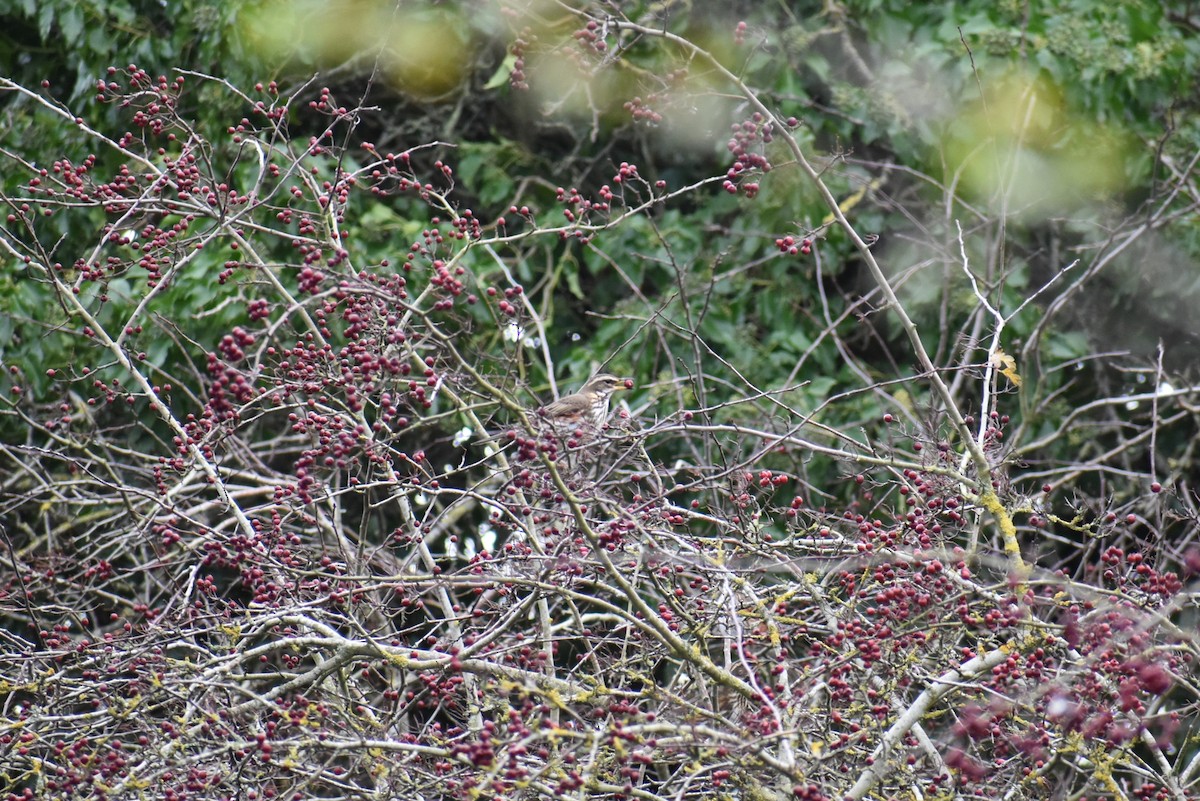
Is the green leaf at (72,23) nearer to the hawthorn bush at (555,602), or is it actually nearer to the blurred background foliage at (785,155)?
the blurred background foliage at (785,155)

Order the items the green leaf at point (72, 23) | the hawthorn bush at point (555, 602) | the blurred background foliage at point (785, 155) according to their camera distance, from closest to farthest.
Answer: the hawthorn bush at point (555, 602)
the blurred background foliage at point (785, 155)
the green leaf at point (72, 23)

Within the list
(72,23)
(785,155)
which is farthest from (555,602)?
(72,23)

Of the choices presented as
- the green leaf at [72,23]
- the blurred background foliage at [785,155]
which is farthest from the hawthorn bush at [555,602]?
the green leaf at [72,23]

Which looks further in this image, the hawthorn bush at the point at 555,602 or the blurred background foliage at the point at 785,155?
the blurred background foliage at the point at 785,155

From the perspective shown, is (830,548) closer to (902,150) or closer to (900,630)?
(900,630)

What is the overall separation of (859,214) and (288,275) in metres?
3.39

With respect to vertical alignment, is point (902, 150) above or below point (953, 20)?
below

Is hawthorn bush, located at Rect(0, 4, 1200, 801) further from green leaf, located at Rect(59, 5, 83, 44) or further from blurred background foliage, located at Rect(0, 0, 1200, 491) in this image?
green leaf, located at Rect(59, 5, 83, 44)

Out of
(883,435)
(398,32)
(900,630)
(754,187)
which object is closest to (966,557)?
(900,630)

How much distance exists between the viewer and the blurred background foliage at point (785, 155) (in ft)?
24.5

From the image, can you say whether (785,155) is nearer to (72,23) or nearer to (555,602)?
(555,602)

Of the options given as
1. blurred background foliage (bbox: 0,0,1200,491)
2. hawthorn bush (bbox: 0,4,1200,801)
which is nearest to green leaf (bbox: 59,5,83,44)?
blurred background foliage (bbox: 0,0,1200,491)

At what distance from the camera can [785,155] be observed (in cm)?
771

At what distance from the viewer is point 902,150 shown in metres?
7.88
